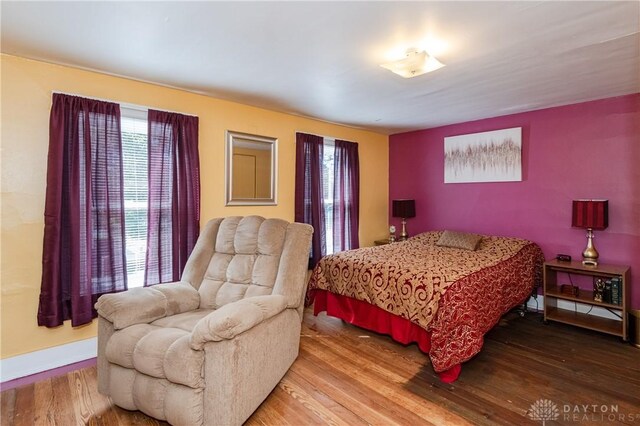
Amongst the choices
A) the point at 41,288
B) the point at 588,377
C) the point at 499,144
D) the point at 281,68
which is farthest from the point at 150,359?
the point at 499,144

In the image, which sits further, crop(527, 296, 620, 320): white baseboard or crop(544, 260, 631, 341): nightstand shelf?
crop(527, 296, 620, 320): white baseboard

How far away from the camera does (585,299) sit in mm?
3148

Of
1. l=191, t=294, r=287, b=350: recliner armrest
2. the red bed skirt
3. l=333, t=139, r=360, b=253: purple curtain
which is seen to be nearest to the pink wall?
l=333, t=139, r=360, b=253: purple curtain

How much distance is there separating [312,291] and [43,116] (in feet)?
8.93

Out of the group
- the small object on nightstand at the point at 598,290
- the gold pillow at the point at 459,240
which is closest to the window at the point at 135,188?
the gold pillow at the point at 459,240

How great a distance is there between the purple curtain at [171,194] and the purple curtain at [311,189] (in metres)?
1.28

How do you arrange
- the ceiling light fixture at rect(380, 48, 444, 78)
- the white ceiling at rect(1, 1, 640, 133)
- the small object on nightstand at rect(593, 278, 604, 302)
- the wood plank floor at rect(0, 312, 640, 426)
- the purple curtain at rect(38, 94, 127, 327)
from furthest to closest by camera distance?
1. the small object on nightstand at rect(593, 278, 604, 302)
2. the purple curtain at rect(38, 94, 127, 327)
3. the ceiling light fixture at rect(380, 48, 444, 78)
4. the wood plank floor at rect(0, 312, 640, 426)
5. the white ceiling at rect(1, 1, 640, 133)

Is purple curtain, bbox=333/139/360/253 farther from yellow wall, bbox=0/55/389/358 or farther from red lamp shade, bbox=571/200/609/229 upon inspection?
red lamp shade, bbox=571/200/609/229

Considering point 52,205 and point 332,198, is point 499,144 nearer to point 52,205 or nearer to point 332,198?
point 332,198

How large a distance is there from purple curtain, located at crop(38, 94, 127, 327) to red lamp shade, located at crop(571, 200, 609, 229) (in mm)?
4306

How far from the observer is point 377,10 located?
181cm

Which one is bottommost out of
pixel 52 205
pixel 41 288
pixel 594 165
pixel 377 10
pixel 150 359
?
pixel 150 359

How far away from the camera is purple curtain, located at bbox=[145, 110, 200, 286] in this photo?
295 cm

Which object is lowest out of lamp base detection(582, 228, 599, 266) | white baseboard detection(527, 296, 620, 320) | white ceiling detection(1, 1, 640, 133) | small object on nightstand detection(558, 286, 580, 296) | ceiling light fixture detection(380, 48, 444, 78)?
white baseboard detection(527, 296, 620, 320)
